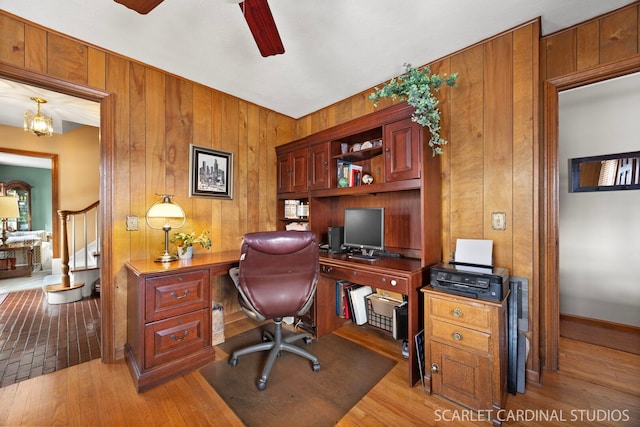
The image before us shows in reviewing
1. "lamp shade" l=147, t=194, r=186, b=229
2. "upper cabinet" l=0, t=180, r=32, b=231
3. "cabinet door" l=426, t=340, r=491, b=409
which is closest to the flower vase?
"lamp shade" l=147, t=194, r=186, b=229

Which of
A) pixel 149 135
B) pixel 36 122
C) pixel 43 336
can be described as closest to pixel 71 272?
pixel 43 336

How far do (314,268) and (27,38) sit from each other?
264cm

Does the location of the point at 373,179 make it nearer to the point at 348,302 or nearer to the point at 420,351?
the point at 348,302

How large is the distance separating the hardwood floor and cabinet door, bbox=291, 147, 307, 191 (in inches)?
79.0

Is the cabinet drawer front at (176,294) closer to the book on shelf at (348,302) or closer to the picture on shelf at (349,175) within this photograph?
the book on shelf at (348,302)

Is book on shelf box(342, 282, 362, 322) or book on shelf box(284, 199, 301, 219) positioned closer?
book on shelf box(342, 282, 362, 322)

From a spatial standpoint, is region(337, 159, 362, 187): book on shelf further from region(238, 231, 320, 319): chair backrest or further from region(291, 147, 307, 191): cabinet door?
region(238, 231, 320, 319): chair backrest

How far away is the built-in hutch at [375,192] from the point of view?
200 cm

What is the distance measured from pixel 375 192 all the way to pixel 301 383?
162cm

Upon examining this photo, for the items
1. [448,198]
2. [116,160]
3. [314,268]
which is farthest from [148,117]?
[448,198]

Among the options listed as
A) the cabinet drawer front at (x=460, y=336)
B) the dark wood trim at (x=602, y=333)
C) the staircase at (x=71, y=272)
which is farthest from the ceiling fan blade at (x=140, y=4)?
the dark wood trim at (x=602, y=333)

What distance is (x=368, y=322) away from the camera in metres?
2.58

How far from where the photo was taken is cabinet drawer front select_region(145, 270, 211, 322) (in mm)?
1866

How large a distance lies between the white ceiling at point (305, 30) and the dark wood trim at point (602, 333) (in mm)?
2654
